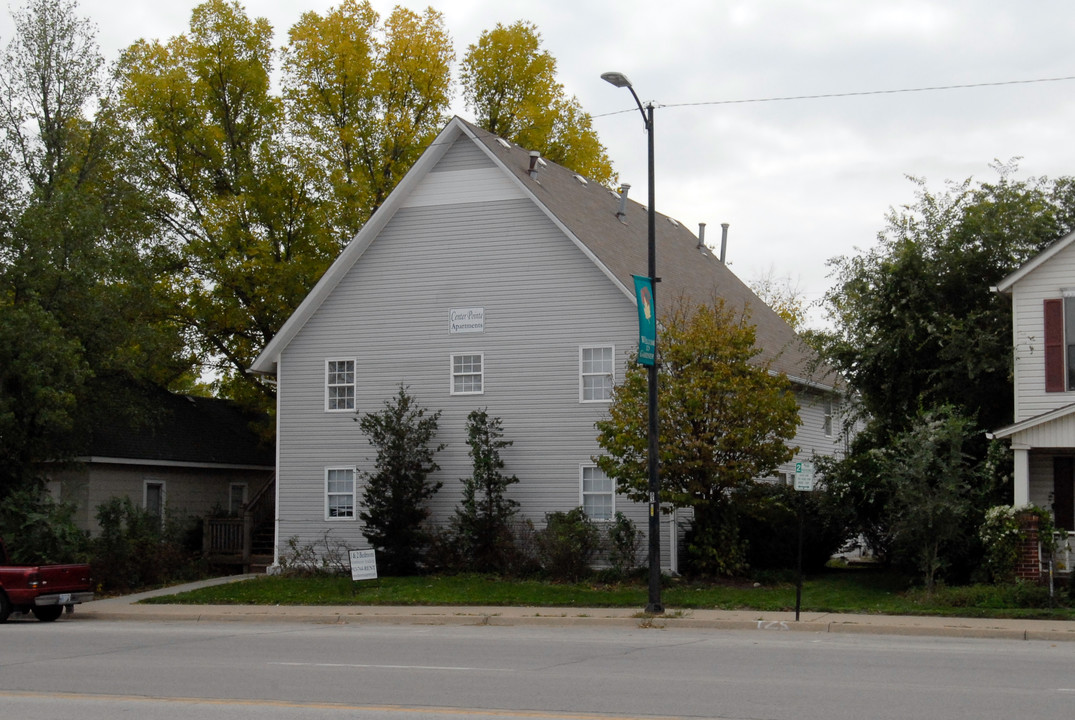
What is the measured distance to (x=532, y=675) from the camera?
13.4 metres

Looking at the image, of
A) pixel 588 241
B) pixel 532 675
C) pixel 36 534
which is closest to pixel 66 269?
pixel 36 534

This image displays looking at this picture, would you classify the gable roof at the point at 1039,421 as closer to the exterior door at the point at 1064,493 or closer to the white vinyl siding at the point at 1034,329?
the white vinyl siding at the point at 1034,329

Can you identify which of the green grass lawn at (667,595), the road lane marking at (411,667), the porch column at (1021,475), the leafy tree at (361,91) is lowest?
the green grass lawn at (667,595)

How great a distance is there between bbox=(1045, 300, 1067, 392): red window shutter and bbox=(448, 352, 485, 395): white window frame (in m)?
12.5

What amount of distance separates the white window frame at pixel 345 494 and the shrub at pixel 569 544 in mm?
5674

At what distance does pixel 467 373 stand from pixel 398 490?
3409 mm

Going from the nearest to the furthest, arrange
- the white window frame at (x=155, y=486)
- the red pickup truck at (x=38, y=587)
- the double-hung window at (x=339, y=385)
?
the red pickup truck at (x=38, y=587) < the double-hung window at (x=339, y=385) < the white window frame at (x=155, y=486)

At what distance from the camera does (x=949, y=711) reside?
1055 cm

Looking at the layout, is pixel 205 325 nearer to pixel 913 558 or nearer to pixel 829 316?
pixel 829 316

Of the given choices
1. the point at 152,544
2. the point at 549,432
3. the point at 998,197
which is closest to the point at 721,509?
the point at 549,432

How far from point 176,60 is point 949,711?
108 ft

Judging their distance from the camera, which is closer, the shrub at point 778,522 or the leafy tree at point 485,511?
the shrub at point 778,522

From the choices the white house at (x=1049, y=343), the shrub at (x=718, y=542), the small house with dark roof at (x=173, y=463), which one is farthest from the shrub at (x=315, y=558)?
the white house at (x=1049, y=343)

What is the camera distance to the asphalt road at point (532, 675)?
11.0 meters
